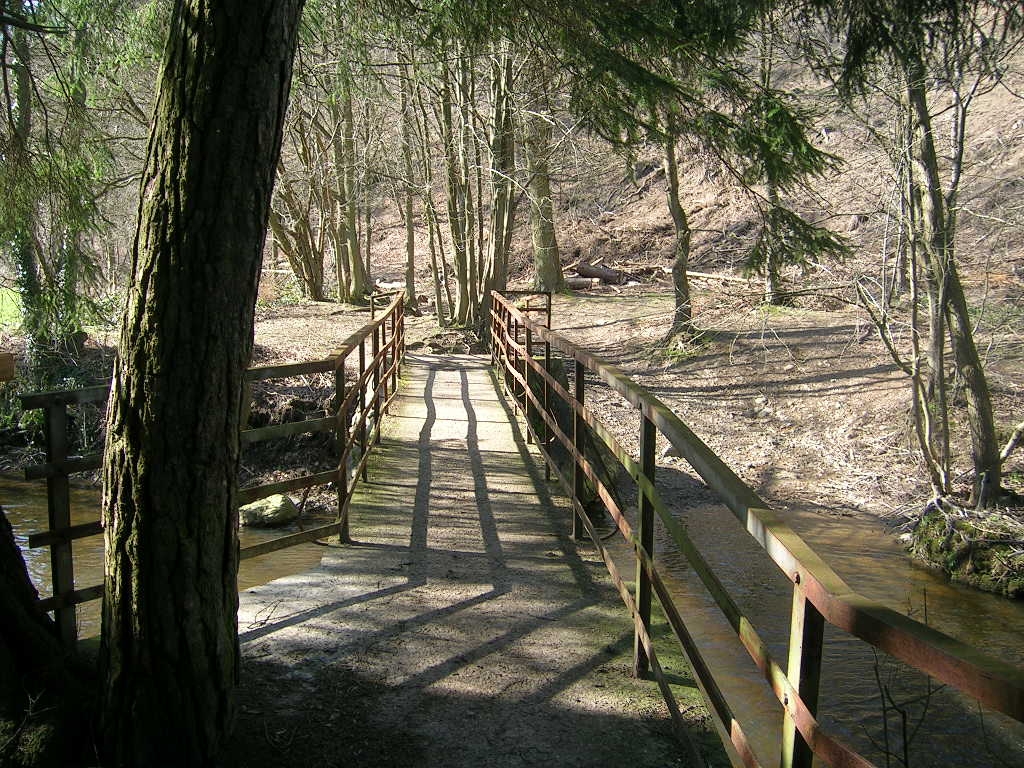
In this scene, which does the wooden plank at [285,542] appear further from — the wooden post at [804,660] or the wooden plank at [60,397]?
the wooden post at [804,660]

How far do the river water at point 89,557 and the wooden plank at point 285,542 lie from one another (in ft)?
5.15

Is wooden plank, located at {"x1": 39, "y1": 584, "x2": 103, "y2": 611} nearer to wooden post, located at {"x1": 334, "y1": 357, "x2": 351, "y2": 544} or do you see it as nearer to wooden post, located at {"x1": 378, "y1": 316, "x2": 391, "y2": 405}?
wooden post, located at {"x1": 334, "y1": 357, "x2": 351, "y2": 544}

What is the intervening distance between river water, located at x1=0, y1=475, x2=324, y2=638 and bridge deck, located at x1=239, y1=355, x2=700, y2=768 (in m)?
1.70

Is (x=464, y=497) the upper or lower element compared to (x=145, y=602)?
lower

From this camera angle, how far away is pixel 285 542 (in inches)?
196

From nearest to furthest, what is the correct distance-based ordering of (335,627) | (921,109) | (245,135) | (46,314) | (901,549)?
(245,135) < (335,627) < (46,314) < (921,109) < (901,549)

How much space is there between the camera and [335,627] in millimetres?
4277

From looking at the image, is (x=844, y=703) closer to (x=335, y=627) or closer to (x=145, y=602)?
(x=335, y=627)

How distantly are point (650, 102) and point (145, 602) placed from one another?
429cm

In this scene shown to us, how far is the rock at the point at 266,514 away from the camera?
996cm

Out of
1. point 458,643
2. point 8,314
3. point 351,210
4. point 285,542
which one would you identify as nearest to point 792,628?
point 458,643

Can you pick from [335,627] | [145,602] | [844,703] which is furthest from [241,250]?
[844,703]

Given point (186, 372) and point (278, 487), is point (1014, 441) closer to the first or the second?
point (278, 487)

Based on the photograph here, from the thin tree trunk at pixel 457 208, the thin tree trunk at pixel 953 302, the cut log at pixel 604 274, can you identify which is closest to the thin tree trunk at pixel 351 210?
the thin tree trunk at pixel 457 208
